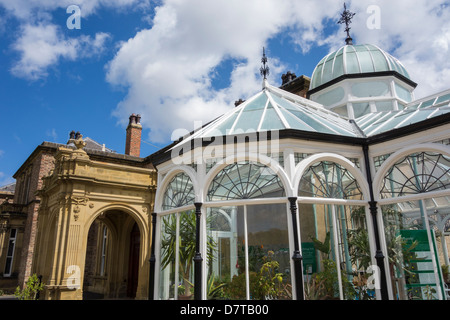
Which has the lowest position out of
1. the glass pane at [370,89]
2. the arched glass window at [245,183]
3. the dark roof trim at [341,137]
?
the arched glass window at [245,183]

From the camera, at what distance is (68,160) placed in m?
12.2

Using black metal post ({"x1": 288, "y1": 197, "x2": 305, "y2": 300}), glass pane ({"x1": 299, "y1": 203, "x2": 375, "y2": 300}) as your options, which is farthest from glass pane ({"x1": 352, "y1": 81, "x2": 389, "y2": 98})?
black metal post ({"x1": 288, "y1": 197, "x2": 305, "y2": 300})

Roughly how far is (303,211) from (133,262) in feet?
35.3

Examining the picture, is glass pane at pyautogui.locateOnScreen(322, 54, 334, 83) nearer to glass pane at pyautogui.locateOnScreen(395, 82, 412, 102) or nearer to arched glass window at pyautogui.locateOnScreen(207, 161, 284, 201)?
glass pane at pyautogui.locateOnScreen(395, 82, 412, 102)

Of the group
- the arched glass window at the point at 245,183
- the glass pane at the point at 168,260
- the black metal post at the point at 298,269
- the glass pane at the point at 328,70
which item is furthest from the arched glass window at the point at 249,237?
the glass pane at the point at 328,70

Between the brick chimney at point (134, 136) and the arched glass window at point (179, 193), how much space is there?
45.5 ft

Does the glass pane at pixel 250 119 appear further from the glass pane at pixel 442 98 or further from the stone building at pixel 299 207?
the glass pane at pixel 442 98

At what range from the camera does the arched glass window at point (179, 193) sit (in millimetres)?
8047

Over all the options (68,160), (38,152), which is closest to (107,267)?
(68,160)

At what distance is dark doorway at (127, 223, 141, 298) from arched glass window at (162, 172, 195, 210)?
7.44 meters

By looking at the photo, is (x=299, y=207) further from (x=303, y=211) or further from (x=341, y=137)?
(x=341, y=137)

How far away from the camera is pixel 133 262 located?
1535 cm

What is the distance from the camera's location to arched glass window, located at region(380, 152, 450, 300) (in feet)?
22.6
